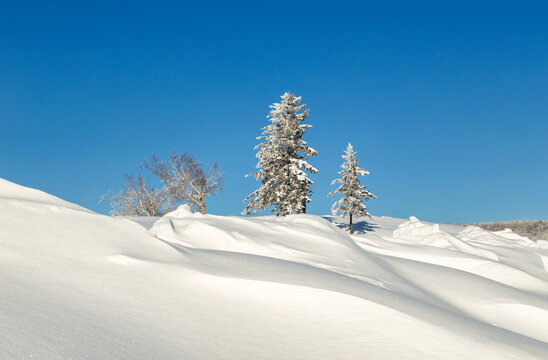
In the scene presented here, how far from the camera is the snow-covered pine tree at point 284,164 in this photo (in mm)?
24500

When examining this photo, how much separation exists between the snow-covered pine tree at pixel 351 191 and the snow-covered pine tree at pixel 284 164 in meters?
2.59

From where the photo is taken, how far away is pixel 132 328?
245 cm

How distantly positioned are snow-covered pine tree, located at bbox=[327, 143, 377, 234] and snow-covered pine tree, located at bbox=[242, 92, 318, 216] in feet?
8.49

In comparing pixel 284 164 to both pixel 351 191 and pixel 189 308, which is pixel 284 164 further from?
pixel 189 308

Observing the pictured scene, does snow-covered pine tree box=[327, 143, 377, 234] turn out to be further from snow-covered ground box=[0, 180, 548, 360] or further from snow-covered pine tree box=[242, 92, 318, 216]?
snow-covered ground box=[0, 180, 548, 360]

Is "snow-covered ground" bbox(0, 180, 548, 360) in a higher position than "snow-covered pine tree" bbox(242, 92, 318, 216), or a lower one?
lower

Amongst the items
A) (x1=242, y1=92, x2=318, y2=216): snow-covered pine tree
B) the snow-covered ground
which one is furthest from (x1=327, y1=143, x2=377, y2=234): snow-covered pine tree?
the snow-covered ground

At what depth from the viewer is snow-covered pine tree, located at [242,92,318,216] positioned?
2450cm

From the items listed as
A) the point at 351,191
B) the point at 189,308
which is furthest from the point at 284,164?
the point at 189,308

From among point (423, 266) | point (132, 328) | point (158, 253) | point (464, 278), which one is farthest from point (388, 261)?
point (132, 328)

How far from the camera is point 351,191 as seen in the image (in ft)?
87.8

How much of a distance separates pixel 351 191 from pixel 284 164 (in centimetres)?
477

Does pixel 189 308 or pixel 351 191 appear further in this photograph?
pixel 351 191

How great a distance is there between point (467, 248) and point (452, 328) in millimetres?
7524
